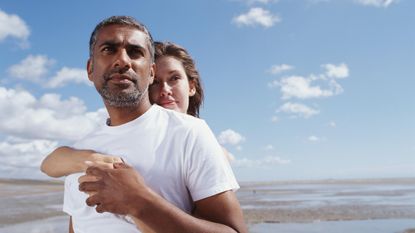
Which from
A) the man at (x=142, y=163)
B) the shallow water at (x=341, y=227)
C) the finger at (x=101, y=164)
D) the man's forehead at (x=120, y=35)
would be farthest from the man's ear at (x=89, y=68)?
the shallow water at (x=341, y=227)

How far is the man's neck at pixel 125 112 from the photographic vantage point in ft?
7.73

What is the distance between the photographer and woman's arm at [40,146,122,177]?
2.22m

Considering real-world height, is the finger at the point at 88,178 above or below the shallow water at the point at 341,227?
above

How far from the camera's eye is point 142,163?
2.16 meters

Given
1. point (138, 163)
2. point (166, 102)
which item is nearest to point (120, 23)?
point (138, 163)

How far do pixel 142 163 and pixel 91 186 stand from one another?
0.25m

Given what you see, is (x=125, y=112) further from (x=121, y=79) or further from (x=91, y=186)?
(x=91, y=186)

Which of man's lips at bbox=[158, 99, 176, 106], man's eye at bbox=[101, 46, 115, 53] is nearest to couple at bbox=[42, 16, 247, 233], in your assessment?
man's eye at bbox=[101, 46, 115, 53]

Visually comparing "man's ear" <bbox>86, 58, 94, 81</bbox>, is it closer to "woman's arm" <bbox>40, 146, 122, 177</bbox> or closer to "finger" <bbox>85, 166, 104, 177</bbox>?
"woman's arm" <bbox>40, 146, 122, 177</bbox>

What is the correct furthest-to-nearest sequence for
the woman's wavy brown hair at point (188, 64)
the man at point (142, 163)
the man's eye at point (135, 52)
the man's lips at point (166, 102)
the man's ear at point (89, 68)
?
the woman's wavy brown hair at point (188, 64)
the man's lips at point (166, 102)
the man's ear at point (89, 68)
the man's eye at point (135, 52)
the man at point (142, 163)

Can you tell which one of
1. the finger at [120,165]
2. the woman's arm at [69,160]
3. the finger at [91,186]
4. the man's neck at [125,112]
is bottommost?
the finger at [91,186]

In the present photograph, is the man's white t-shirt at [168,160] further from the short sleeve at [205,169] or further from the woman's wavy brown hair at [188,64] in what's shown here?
the woman's wavy brown hair at [188,64]

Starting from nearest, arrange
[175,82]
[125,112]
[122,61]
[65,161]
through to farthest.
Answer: [122,61] → [125,112] → [65,161] → [175,82]

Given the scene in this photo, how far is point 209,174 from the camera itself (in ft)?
6.63
